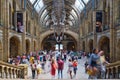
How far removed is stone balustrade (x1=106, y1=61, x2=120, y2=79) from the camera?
17984mm

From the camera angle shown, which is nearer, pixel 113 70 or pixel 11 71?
pixel 11 71

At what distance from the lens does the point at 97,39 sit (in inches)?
1610

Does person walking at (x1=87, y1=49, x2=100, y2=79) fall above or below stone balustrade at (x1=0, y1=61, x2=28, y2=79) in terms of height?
above

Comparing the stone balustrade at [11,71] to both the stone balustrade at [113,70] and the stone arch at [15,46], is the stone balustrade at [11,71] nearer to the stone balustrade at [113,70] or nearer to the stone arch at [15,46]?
the stone balustrade at [113,70]

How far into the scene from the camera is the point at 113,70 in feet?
61.2

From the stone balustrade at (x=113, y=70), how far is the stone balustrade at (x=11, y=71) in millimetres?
5693

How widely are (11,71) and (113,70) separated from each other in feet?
20.7

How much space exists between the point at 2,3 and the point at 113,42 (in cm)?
1226

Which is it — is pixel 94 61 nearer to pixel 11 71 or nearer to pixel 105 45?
pixel 11 71

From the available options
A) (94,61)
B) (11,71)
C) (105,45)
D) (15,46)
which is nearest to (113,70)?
(94,61)

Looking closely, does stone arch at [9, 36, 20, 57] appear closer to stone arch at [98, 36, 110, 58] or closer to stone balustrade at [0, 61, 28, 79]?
stone arch at [98, 36, 110, 58]

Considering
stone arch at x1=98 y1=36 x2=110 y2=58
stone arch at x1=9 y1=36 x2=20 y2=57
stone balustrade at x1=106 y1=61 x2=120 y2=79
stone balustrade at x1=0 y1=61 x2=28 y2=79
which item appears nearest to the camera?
stone balustrade at x1=0 y1=61 x2=28 y2=79

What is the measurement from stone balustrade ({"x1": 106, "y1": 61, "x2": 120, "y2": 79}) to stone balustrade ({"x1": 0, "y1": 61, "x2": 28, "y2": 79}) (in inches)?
224

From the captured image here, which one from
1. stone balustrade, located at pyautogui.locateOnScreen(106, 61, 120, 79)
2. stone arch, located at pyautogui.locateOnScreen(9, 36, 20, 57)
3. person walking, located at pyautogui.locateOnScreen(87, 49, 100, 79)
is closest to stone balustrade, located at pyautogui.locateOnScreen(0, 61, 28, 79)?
person walking, located at pyautogui.locateOnScreen(87, 49, 100, 79)
